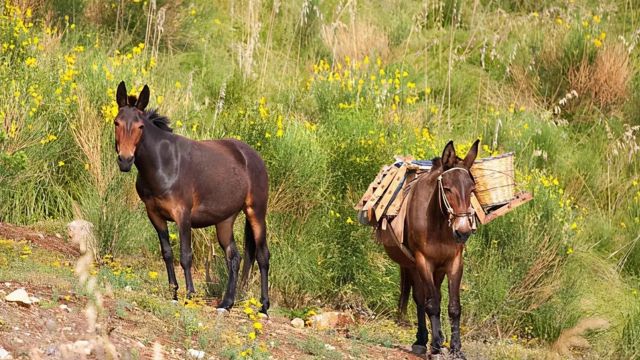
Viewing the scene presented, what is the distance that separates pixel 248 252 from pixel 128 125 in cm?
186

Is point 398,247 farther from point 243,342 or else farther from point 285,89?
point 285,89

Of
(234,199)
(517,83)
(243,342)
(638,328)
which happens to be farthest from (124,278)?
(517,83)

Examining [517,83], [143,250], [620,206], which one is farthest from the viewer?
[517,83]

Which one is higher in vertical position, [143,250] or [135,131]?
[135,131]

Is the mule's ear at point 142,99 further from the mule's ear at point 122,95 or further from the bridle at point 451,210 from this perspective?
the bridle at point 451,210

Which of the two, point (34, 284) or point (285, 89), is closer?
point (34, 284)

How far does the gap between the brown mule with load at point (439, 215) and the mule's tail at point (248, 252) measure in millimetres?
1145

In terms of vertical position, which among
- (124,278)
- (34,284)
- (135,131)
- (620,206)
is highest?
(135,131)

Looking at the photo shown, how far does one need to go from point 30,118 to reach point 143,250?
1.97m

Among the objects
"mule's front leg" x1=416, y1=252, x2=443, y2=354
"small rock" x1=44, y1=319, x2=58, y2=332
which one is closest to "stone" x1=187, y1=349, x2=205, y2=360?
"small rock" x1=44, y1=319, x2=58, y2=332

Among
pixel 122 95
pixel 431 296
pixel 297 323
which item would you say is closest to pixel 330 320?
pixel 297 323

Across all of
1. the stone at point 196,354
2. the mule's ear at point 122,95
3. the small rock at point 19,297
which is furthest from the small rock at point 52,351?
the mule's ear at point 122,95

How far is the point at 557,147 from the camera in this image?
15.2 meters

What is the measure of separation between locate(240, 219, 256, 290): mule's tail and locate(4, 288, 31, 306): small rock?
3.03 meters
